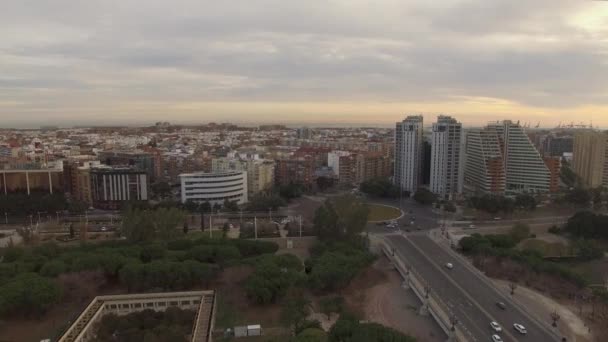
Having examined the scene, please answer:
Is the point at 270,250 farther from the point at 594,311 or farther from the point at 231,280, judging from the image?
the point at 594,311

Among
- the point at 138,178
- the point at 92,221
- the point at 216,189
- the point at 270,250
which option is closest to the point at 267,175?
the point at 216,189

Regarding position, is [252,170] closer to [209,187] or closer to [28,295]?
[209,187]

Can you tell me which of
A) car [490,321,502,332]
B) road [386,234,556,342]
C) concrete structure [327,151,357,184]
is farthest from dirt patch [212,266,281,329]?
concrete structure [327,151,357,184]

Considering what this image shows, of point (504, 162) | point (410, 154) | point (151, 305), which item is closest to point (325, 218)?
point (151, 305)

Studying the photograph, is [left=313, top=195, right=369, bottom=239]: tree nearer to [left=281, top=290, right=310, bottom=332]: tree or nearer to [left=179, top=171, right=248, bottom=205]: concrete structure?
[left=281, top=290, right=310, bottom=332]: tree

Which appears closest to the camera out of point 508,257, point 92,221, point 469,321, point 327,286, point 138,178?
point 469,321

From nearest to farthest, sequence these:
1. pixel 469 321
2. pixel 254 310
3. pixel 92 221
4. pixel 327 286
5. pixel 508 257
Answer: pixel 469 321 → pixel 254 310 → pixel 327 286 → pixel 508 257 → pixel 92 221
